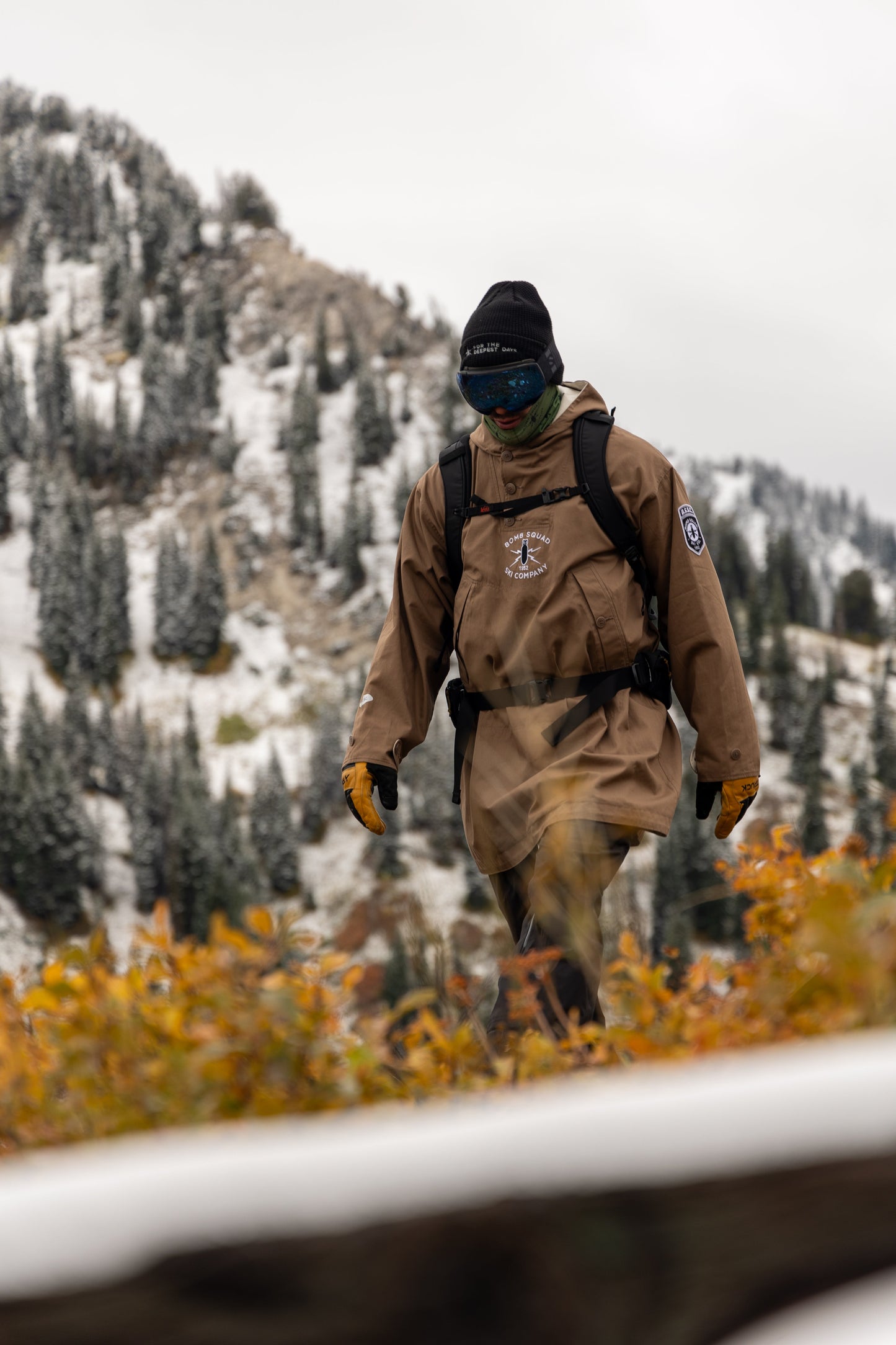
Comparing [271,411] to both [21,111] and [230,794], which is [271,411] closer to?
[230,794]

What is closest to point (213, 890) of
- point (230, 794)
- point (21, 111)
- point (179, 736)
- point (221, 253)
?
point (230, 794)

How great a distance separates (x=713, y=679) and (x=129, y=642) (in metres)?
92.7

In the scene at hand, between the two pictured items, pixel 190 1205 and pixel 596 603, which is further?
pixel 596 603

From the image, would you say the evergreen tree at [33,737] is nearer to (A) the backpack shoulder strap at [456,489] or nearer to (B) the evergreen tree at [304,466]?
(B) the evergreen tree at [304,466]

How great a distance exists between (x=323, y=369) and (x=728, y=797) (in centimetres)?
11410

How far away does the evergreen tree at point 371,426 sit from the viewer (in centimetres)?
10744

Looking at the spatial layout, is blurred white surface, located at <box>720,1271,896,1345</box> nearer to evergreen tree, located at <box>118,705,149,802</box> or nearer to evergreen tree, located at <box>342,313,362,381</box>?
evergreen tree, located at <box>118,705,149,802</box>

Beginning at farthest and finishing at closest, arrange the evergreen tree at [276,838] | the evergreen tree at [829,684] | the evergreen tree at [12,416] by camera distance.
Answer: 1. the evergreen tree at [12,416]
2. the evergreen tree at [829,684]
3. the evergreen tree at [276,838]

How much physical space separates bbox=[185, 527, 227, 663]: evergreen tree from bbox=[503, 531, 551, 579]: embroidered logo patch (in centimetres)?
8770

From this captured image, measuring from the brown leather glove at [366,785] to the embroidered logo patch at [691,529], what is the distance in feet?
4.86

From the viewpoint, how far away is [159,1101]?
207 centimetres

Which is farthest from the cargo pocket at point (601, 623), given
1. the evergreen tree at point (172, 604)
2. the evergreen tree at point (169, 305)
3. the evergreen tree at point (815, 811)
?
the evergreen tree at point (169, 305)

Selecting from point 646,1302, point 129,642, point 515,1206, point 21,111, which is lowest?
point 129,642

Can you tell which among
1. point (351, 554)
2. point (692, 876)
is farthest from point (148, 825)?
point (692, 876)
